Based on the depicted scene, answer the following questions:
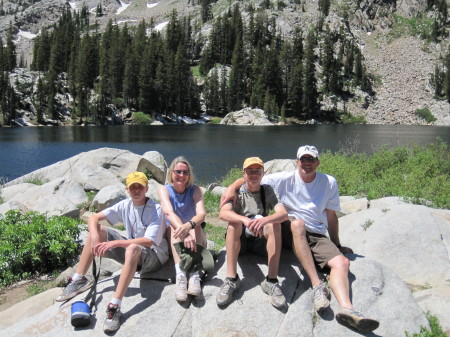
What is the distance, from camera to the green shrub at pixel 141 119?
82.1m

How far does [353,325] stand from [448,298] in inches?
72.8

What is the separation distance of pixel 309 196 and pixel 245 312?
1867 millimetres

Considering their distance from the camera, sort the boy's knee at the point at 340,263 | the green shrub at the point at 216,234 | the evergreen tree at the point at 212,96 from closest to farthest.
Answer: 1. the boy's knee at the point at 340,263
2. the green shrub at the point at 216,234
3. the evergreen tree at the point at 212,96

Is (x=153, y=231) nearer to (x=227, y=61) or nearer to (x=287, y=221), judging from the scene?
(x=287, y=221)

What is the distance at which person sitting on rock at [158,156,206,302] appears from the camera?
4.77 metres

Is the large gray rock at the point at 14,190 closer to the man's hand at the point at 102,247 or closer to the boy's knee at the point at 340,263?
the man's hand at the point at 102,247

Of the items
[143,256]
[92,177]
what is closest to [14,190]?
[92,177]

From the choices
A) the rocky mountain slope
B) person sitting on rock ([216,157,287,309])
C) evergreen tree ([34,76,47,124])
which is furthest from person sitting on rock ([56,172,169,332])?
the rocky mountain slope

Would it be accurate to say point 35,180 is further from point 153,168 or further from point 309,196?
point 309,196

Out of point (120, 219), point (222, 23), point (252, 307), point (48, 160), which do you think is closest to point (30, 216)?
point (120, 219)

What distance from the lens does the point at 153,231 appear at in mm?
5211

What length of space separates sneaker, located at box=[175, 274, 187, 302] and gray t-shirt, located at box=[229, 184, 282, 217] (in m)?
1.20

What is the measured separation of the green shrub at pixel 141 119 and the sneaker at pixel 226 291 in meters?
79.8

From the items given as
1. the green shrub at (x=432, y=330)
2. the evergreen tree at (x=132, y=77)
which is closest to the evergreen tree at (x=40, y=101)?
the evergreen tree at (x=132, y=77)
